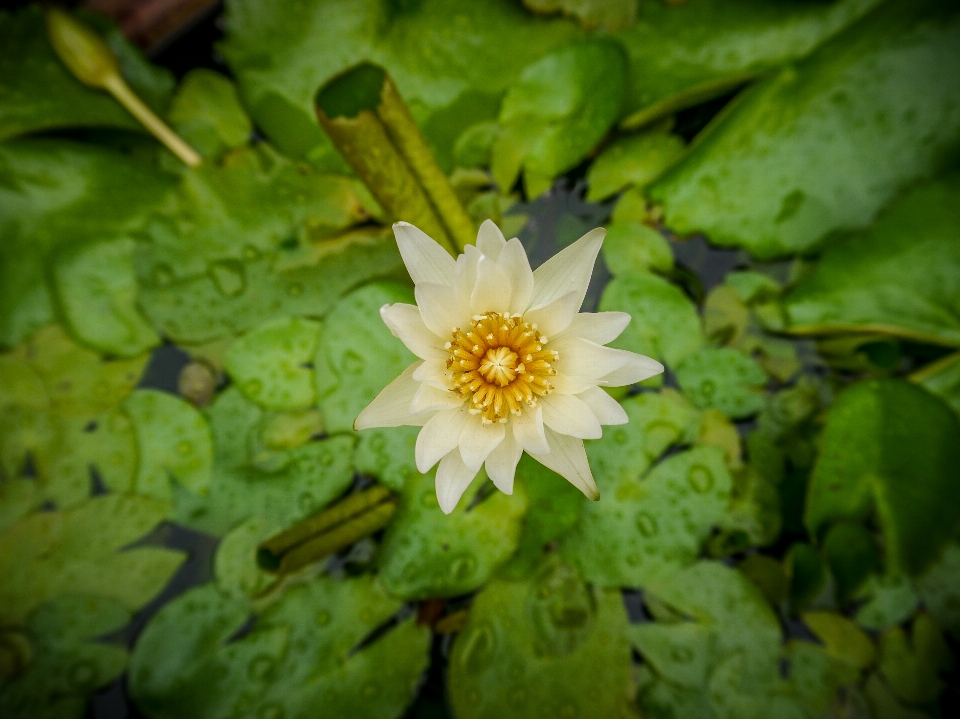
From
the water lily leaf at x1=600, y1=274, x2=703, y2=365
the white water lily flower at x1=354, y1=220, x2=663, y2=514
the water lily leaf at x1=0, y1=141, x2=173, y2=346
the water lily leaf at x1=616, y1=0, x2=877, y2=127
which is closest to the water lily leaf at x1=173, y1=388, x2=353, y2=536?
the white water lily flower at x1=354, y1=220, x2=663, y2=514

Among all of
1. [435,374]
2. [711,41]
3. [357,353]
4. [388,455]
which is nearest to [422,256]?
[435,374]

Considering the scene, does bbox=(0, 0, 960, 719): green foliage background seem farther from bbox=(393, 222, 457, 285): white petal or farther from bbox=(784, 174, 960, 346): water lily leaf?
bbox=(393, 222, 457, 285): white petal

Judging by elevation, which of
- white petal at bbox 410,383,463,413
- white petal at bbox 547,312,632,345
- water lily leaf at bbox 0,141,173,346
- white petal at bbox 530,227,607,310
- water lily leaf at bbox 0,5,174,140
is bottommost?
white petal at bbox 547,312,632,345

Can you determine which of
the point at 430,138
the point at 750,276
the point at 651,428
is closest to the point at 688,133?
the point at 750,276

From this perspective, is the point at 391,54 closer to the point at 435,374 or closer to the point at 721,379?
the point at 435,374

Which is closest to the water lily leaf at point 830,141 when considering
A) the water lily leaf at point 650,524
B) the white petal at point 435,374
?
the water lily leaf at point 650,524

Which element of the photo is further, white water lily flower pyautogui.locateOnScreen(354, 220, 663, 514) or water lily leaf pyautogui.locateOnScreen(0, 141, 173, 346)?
water lily leaf pyautogui.locateOnScreen(0, 141, 173, 346)

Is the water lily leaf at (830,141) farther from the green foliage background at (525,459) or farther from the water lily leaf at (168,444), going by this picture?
the water lily leaf at (168,444)
